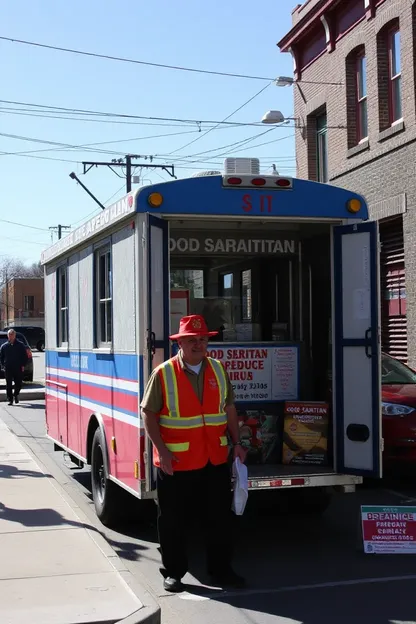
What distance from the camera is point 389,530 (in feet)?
23.3

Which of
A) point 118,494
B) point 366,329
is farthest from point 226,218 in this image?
point 118,494

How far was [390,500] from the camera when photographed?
9.28 metres

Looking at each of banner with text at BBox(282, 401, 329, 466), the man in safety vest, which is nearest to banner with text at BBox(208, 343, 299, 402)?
banner with text at BBox(282, 401, 329, 466)

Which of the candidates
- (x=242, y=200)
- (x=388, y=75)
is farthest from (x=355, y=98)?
(x=242, y=200)

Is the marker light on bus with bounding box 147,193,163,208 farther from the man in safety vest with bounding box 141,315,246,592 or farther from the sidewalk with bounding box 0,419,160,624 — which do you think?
the sidewalk with bounding box 0,419,160,624

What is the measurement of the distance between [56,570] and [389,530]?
270 cm

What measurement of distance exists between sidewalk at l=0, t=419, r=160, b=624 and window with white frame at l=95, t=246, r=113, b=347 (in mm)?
1700

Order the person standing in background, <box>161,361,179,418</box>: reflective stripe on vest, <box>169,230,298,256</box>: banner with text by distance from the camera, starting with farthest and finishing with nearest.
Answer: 1. the person standing in background
2. <box>169,230,298,256</box>: banner with text
3. <box>161,361,179,418</box>: reflective stripe on vest

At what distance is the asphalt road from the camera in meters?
5.67

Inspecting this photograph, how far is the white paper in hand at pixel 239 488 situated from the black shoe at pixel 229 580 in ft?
1.40

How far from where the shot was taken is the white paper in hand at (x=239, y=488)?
626 cm

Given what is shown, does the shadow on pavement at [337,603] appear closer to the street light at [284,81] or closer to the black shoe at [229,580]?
the black shoe at [229,580]

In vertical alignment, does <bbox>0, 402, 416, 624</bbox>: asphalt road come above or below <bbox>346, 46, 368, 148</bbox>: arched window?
below

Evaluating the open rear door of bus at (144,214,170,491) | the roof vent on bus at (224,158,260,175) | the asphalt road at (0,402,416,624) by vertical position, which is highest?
the roof vent on bus at (224,158,260,175)
